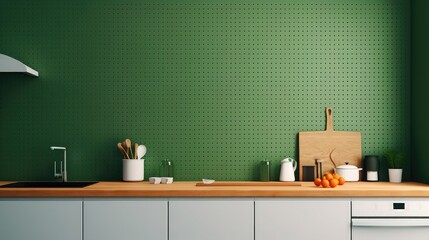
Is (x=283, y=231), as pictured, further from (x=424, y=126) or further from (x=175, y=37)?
(x=175, y=37)

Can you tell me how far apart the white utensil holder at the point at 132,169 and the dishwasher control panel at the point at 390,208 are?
55.5 inches

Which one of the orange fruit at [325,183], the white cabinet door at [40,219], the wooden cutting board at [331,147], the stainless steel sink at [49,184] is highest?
the wooden cutting board at [331,147]

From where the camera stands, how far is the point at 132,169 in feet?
10.3

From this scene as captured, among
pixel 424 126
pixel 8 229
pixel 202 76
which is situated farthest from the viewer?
pixel 202 76

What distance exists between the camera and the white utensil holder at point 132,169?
3.14 meters

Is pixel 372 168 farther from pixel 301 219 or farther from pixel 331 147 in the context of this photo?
pixel 301 219

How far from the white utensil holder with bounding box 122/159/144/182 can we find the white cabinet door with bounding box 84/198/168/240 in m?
0.48

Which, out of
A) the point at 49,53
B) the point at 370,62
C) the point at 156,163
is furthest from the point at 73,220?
the point at 370,62

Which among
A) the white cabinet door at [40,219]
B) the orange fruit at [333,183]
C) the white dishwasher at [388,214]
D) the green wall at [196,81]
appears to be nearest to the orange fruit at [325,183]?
the orange fruit at [333,183]

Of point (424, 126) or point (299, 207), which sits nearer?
point (299, 207)

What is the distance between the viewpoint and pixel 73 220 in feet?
8.75

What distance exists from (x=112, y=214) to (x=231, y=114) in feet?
3.70

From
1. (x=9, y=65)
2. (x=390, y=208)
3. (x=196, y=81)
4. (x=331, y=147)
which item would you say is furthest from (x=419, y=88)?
(x=9, y=65)

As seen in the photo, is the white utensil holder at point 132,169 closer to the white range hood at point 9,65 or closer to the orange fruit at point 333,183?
the white range hood at point 9,65
